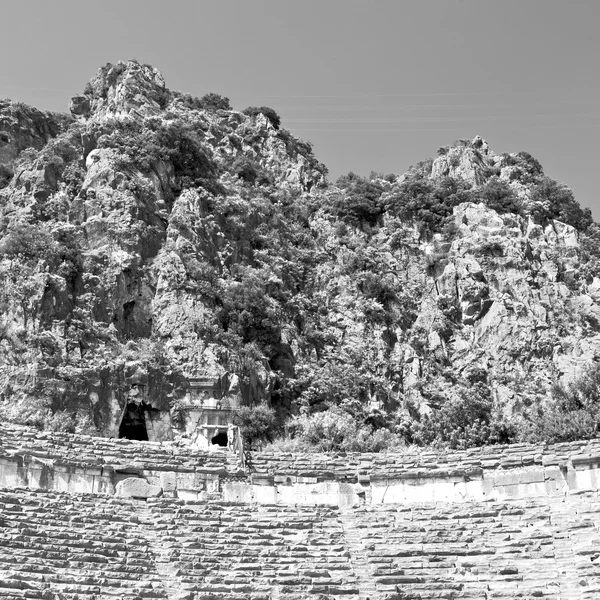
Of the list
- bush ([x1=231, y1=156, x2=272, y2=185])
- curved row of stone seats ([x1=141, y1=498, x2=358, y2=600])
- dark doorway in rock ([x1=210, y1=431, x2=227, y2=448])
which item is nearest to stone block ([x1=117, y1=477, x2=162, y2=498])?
curved row of stone seats ([x1=141, y1=498, x2=358, y2=600])

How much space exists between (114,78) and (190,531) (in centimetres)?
2766

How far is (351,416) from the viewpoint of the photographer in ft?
88.6

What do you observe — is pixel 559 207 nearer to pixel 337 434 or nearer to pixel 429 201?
pixel 429 201

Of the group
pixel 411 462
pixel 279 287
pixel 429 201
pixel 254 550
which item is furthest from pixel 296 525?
pixel 429 201

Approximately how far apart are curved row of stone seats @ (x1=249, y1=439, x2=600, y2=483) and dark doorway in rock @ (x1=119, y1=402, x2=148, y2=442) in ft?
18.4

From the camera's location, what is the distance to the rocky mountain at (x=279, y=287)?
996 inches

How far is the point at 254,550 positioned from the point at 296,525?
1.62 meters

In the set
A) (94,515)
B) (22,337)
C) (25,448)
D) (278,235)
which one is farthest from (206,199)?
(94,515)

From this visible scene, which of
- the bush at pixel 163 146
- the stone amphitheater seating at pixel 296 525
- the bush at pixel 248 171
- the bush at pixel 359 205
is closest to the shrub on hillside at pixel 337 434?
the stone amphitheater seating at pixel 296 525

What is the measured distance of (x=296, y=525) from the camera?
17531 mm

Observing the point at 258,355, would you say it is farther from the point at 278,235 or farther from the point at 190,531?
the point at 190,531

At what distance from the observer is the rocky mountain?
83.0ft

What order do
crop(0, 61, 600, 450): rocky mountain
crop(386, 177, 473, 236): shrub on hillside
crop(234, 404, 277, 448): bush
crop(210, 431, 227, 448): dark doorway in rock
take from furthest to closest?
crop(386, 177, 473, 236): shrub on hillside < crop(0, 61, 600, 450): rocky mountain < crop(234, 404, 277, 448): bush < crop(210, 431, 227, 448): dark doorway in rock

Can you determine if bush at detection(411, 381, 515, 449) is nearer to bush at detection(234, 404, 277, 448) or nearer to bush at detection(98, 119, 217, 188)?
bush at detection(234, 404, 277, 448)
